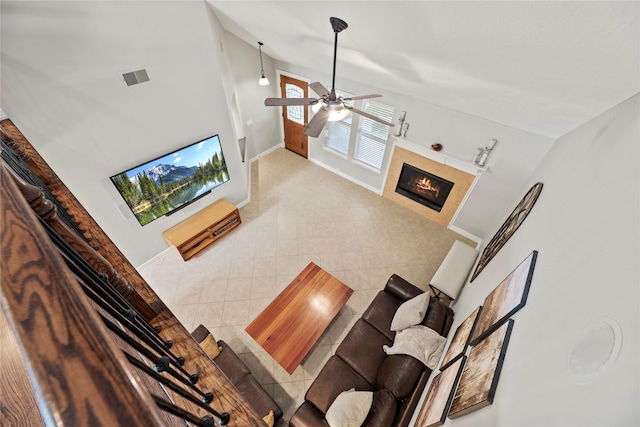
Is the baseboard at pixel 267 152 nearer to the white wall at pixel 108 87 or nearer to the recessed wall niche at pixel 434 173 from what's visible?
the white wall at pixel 108 87

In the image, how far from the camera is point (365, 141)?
17.5ft

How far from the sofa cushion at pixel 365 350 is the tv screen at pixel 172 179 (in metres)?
3.27

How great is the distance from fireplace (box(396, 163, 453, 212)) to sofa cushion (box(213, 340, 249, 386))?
4097 millimetres

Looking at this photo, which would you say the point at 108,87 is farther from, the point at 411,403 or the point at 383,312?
the point at 411,403

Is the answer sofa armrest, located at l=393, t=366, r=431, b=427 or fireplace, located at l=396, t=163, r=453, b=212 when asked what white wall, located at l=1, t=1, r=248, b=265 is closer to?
fireplace, located at l=396, t=163, r=453, b=212

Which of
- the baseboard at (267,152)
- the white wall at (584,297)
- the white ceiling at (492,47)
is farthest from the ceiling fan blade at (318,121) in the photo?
the baseboard at (267,152)

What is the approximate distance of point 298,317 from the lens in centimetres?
328

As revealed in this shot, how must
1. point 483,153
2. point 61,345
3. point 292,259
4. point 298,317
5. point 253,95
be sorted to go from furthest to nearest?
1. point 253,95
2. point 292,259
3. point 483,153
4. point 298,317
5. point 61,345

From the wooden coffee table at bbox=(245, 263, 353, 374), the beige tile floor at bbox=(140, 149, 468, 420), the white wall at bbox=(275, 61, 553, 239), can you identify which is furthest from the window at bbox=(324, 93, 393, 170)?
the wooden coffee table at bbox=(245, 263, 353, 374)

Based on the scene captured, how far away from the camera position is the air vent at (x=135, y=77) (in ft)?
9.46

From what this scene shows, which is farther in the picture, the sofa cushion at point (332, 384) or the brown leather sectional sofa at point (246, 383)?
the sofa cushion at point (332, 384)

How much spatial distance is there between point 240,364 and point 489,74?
363cm

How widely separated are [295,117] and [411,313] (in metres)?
5.19

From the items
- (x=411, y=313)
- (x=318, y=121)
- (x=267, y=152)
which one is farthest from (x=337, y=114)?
(x=267, y=152)
